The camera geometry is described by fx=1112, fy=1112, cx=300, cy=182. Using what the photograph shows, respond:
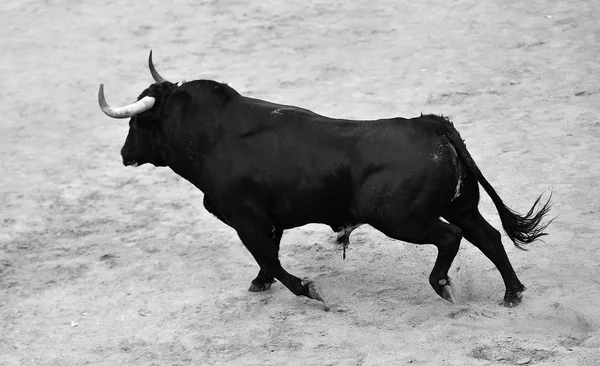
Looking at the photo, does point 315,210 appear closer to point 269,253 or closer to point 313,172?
point 313,172

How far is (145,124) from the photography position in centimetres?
733

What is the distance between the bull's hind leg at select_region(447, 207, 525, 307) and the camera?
6.66 metres

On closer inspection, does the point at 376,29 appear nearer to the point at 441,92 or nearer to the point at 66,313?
the point at 441,92

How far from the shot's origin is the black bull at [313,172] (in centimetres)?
638

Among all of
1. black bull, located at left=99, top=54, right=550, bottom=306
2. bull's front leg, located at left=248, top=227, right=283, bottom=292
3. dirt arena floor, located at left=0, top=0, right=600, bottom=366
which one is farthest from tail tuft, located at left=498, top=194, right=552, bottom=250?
bull's front leg, located at left=248, top=227, right=283, bottom=292

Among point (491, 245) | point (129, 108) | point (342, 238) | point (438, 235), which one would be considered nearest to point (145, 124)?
point (129, 108)

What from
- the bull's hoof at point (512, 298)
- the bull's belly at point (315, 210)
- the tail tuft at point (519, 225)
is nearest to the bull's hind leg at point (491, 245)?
the bull's hoof at point (512, 298)

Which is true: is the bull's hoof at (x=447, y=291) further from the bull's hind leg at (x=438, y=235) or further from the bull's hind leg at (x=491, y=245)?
the bull's hind leg at (x=491, y=245)

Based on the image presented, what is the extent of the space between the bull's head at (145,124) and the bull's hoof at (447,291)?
2.09 meters

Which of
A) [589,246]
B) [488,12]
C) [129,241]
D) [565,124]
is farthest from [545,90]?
[129,241]

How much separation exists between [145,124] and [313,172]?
1.31 meters

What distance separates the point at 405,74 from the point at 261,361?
16.9 feet

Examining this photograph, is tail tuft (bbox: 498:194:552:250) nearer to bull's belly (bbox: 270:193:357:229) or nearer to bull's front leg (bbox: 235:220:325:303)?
bull's belly (bbox: 270:193:357:229)

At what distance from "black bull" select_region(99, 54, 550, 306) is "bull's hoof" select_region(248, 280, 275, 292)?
0.01m
